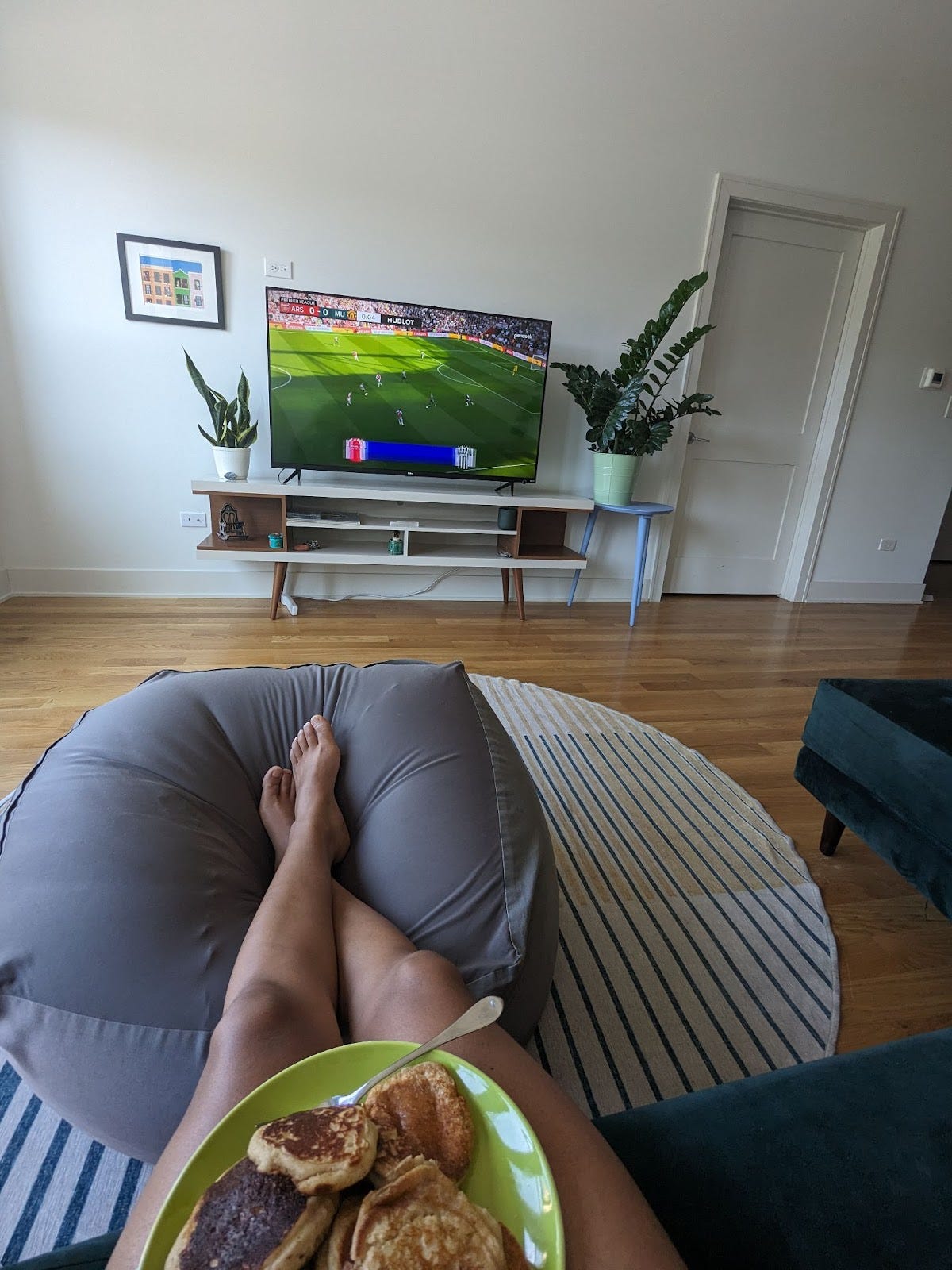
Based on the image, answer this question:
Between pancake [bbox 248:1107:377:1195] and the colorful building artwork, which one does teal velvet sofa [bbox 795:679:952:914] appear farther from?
the colorful building artwork

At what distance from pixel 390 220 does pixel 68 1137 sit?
331cm

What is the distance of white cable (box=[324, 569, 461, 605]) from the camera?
3299mm

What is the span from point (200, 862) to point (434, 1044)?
0.54 meters

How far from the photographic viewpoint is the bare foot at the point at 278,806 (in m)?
1.02

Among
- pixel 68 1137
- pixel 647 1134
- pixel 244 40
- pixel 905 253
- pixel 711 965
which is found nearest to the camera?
pixel 647 1134

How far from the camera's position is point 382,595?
11.1 ft

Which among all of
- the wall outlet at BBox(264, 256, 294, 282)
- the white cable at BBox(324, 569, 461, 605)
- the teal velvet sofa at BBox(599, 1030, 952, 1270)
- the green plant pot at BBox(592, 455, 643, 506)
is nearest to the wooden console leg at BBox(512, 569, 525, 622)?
the white cable at BBox(324, 569, 461, 605)

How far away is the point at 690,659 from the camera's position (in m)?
2.78

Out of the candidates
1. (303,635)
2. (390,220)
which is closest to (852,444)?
(390,220)

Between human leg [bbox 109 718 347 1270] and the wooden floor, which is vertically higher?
human leg [bbox 109 718 347 1270]

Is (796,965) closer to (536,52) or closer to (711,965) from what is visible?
(711,965)

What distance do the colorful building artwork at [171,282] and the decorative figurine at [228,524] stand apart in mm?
914

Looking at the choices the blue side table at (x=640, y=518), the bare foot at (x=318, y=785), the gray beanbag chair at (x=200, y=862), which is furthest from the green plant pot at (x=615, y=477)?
the bare foot at (x=318, y=785)

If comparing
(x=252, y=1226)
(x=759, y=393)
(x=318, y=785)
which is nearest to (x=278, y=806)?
(x=318, y=785)
